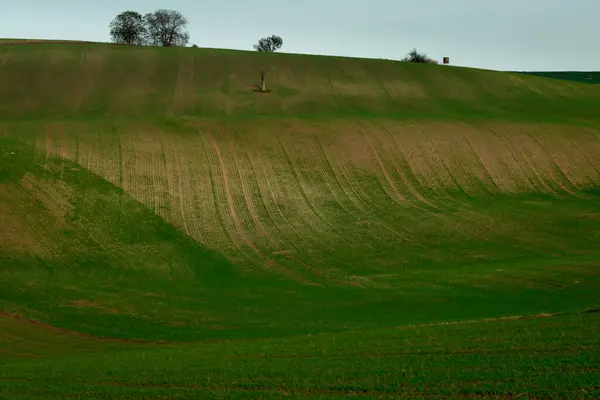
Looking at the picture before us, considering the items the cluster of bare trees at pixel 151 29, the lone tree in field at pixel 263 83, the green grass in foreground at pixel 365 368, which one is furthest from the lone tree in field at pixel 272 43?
the green grass in foreground at pixel 365 368

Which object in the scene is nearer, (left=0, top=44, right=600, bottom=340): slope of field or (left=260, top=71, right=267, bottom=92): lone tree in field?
(left=0, top=44, right=600, bottom=340): slope of field

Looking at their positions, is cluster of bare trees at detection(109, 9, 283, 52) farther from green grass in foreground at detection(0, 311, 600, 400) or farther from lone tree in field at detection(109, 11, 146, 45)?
green grass in foreground at detection(0, 311, 600, 400)

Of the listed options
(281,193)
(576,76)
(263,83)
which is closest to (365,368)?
(281,193)

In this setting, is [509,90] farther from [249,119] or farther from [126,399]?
[126,399]

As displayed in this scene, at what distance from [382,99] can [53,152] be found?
27669 mm

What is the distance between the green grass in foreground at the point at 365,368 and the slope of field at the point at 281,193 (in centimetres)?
619

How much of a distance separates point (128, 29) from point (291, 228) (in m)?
75.1

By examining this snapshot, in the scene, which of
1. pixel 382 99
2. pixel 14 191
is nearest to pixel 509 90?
pixel 382 99

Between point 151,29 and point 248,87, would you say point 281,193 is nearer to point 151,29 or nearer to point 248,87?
point 248,87

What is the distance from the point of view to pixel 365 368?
15.4 meters

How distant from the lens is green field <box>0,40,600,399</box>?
1614 cm

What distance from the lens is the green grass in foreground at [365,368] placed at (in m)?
13.6

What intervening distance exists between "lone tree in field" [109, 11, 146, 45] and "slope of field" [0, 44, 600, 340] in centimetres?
3975

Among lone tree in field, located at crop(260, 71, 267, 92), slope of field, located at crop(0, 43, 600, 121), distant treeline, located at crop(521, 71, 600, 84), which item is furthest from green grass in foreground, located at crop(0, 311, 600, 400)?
distant treeline, located at crop(521, 71, 600, 84)
